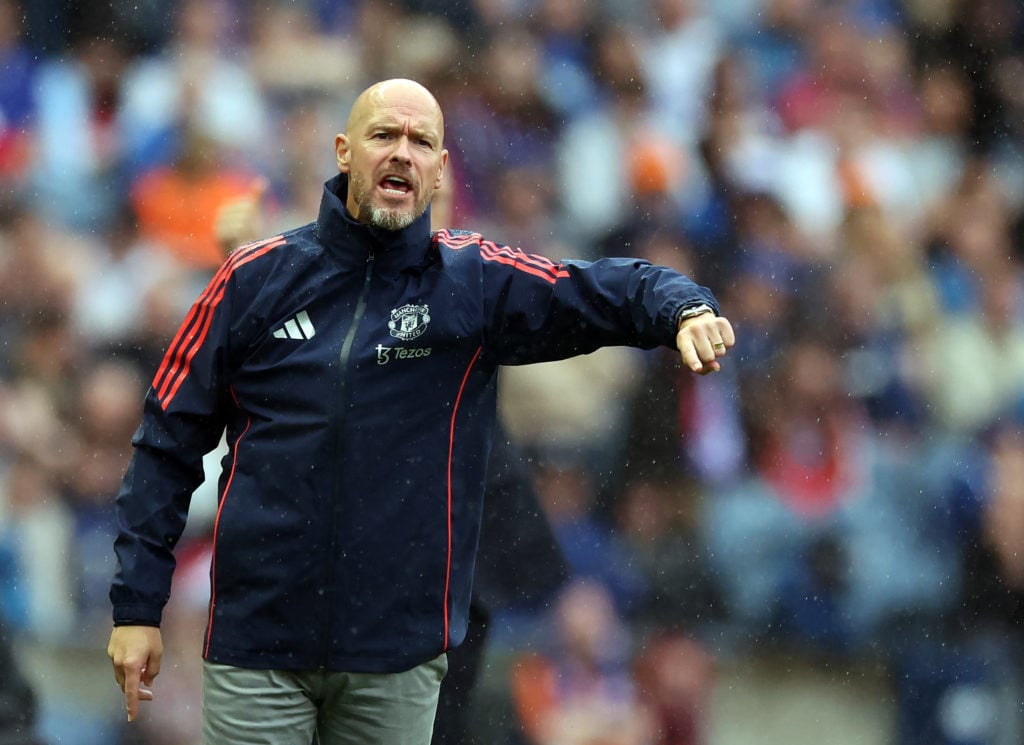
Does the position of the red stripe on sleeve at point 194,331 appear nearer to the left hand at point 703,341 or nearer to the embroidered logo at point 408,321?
the embroidered logo at point 408,321

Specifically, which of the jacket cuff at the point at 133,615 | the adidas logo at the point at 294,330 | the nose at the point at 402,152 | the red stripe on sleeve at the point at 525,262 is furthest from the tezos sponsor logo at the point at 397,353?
the jacket cuff at the point at 133,615

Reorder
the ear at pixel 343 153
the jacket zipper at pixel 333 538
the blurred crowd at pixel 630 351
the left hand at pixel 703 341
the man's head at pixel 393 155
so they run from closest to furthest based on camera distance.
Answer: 1. the left hand at pixel 703 341
2. the jacket zipper at pixel 333 538
3. the man's head at pixel 393 155
4. the ear at pixel 343 153
5. the blurred crowd at pixel 630 351

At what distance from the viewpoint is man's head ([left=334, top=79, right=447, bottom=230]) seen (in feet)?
10.5

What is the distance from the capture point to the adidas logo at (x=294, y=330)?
3.15 m

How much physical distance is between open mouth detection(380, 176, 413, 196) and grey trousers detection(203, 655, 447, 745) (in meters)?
0.90

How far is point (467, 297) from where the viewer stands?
3.27m

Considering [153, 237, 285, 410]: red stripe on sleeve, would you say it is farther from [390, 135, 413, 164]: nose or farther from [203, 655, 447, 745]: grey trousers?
[203, 655, 447, 745]: grey trousers

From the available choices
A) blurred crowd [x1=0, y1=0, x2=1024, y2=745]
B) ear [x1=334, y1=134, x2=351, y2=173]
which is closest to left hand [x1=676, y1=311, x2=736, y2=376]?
ear [x1=334, y1=134, x2=351, y2=173]

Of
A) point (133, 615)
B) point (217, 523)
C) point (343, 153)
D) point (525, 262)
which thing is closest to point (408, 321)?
point (525, 262)

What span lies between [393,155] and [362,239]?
18 centimetres

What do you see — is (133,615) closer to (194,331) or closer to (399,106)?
(194,331)

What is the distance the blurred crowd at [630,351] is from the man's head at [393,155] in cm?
228

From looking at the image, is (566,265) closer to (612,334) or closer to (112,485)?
(612,334)

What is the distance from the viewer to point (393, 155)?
323 centimetres
